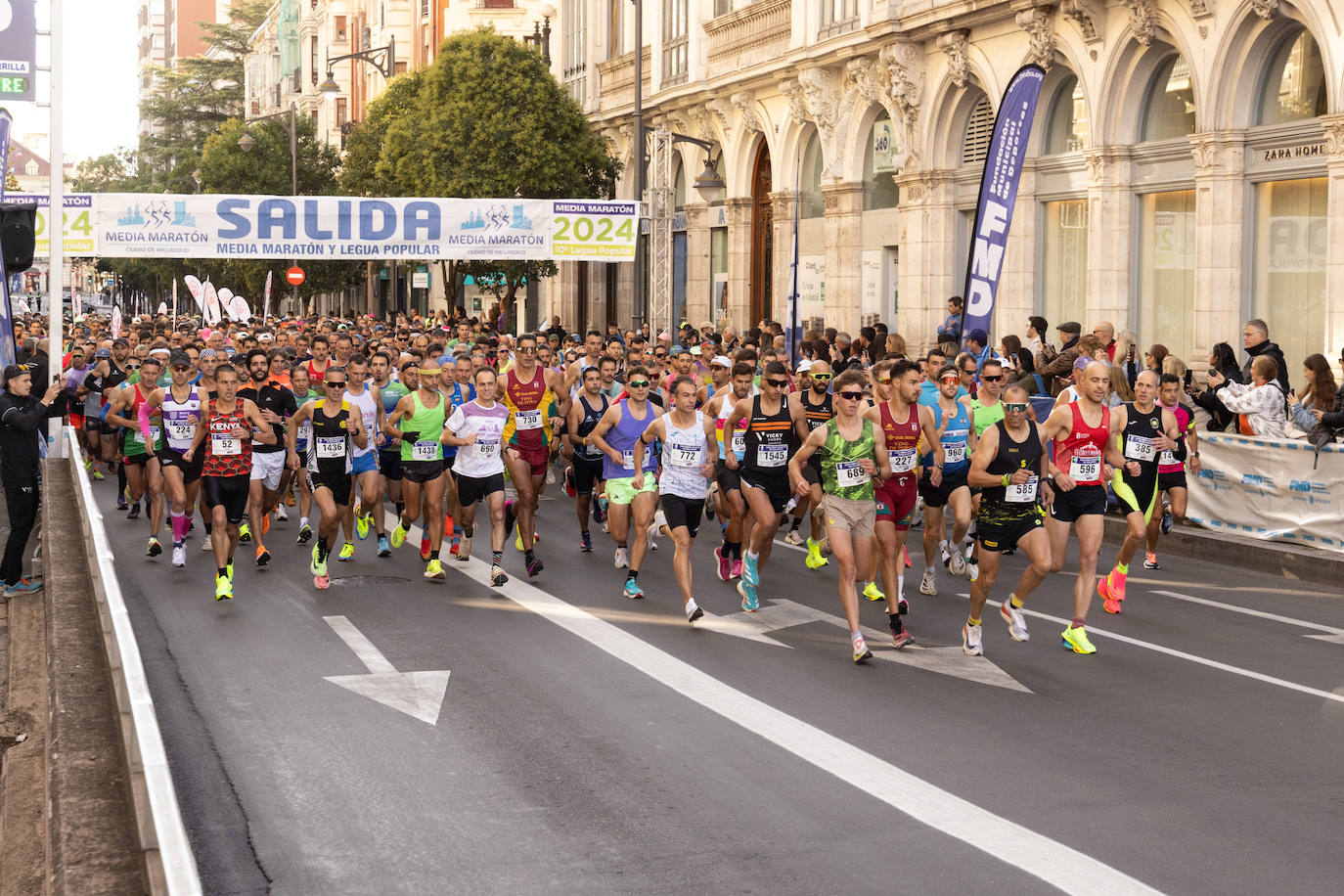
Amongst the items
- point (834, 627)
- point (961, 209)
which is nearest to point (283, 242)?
point (961, 209)

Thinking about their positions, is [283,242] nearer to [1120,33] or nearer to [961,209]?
[961,209]

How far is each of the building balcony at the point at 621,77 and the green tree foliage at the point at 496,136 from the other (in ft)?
5.61

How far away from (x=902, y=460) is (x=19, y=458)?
301 inches

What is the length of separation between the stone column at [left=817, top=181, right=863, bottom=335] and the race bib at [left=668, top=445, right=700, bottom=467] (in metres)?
19.8

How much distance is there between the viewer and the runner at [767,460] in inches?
493

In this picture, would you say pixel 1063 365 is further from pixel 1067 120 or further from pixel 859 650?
pixel 1067 120

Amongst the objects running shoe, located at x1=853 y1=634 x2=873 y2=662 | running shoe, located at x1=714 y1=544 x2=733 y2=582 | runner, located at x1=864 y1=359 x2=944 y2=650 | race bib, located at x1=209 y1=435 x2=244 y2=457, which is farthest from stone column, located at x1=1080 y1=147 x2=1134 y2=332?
running shoe, located at x1=853 y1=634 x2=873 y2=662

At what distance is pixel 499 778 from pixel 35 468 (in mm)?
8177

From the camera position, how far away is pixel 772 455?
12.6 m

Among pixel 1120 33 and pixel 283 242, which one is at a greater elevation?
pixel 1120 33

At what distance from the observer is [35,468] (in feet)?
47.0

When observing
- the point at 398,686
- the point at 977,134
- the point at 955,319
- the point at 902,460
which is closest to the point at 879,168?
the point at 977,134

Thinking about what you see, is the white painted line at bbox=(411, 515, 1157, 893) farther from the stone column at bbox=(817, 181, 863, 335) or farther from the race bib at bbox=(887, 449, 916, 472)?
the stone column at bbox=(817, 181, 863, 335)

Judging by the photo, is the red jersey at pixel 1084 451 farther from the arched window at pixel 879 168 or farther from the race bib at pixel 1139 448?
the arched window at pixel 879 168
